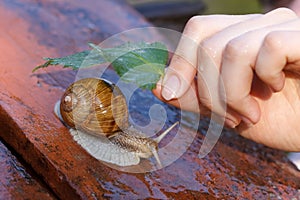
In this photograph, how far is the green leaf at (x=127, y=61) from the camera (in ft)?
5.38

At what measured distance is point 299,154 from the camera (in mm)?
2094

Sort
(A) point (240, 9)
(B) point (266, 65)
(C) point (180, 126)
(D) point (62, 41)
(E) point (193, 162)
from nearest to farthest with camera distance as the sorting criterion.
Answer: (B) point (266, 65), (E) point (193, 162), (C) point (180, 126), (D) point (62, 41), (A) point (240, 9)

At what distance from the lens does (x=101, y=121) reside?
1733 mm

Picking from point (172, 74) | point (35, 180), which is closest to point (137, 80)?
point (172, 74)

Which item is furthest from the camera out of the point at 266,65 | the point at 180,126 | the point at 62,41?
A: the point at 62,41

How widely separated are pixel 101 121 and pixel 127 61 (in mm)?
233

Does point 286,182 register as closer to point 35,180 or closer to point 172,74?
point 172,74

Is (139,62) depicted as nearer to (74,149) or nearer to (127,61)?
(127,61)

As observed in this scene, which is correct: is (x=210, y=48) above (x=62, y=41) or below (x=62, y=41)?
above

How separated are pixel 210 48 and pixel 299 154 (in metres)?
0.72

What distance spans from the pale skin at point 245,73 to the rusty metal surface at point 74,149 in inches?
5.7

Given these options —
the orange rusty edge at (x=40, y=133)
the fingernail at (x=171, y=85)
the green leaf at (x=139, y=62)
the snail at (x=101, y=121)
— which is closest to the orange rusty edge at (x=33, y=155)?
the orange rusty edge at (x=40, y=133)

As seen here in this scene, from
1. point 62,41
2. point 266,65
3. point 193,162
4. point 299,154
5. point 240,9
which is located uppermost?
point 266,65

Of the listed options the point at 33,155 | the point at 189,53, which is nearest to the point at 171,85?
the point at 189,53
